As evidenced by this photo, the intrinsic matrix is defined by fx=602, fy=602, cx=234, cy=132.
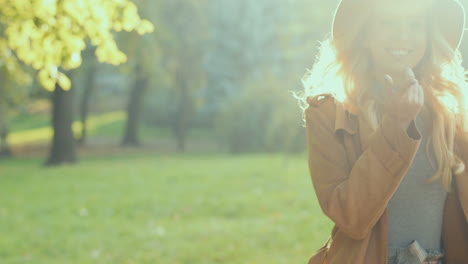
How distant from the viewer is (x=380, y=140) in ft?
6.08

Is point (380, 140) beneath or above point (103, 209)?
above

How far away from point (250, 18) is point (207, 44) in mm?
8786

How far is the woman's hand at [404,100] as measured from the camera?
180 cm

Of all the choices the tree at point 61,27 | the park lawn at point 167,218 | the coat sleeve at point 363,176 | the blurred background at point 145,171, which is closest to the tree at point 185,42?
the blurred background at point 145,171

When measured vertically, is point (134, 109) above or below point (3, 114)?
below

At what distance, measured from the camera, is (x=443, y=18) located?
213 centimetres

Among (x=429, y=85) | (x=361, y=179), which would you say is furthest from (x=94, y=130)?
(x=361, y=179)

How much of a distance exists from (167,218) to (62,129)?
11.4m

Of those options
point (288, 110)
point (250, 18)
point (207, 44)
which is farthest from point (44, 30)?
point (250, 18)

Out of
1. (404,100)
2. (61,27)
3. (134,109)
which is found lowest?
(134,109)

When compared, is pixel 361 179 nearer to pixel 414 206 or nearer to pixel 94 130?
pixel 414 206

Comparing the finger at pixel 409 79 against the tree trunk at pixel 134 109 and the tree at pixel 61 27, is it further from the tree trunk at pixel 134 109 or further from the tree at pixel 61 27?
the tree trunk at pixel 134 109

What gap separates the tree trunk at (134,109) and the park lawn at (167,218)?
1466 centimetres

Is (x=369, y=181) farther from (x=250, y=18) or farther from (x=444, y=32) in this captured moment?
(x=250, y=18)
